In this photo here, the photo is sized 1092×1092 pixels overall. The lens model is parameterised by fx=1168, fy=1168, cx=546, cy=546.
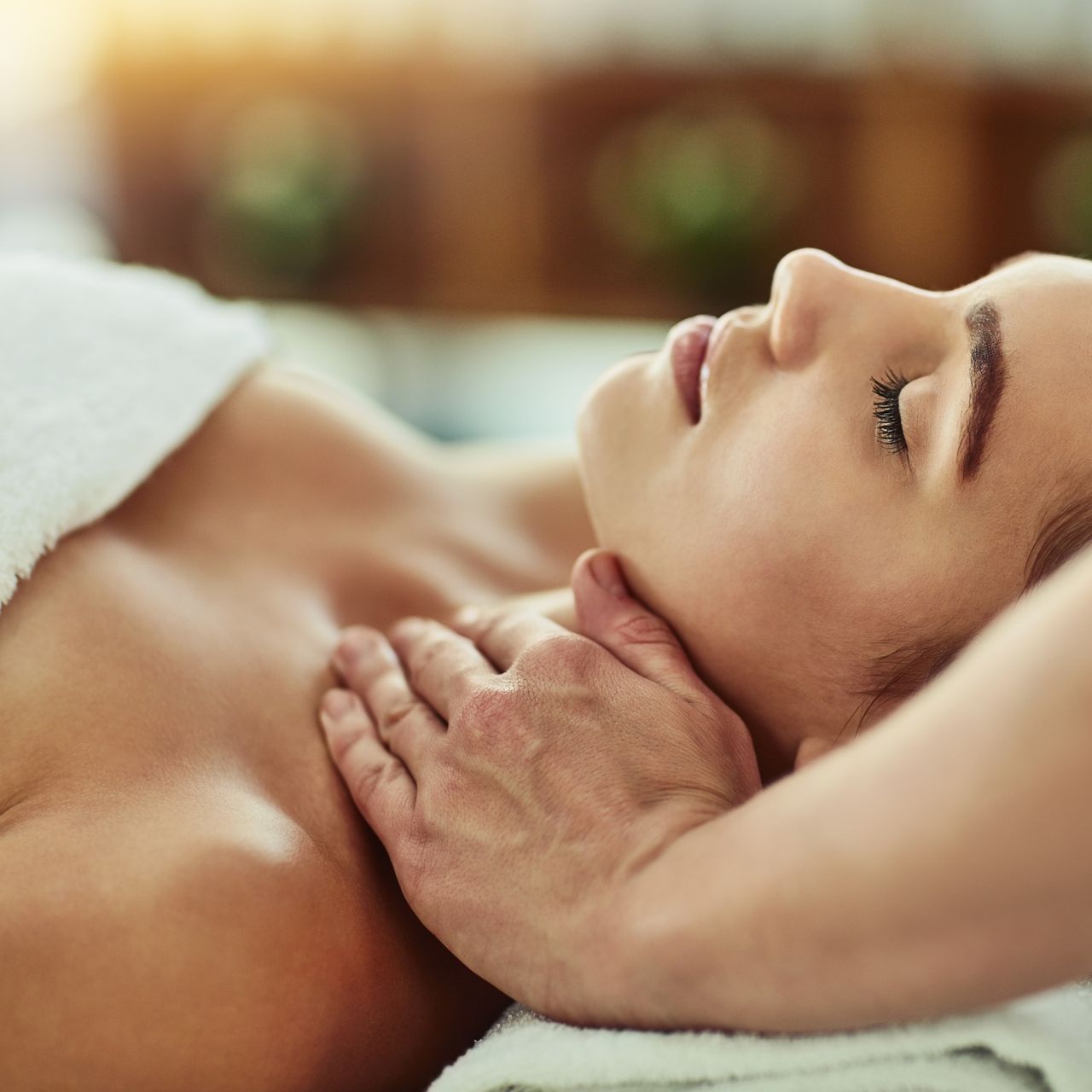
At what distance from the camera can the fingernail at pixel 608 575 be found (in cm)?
90

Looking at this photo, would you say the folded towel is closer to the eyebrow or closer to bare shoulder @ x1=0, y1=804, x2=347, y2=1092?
bare shoulder @ x1=0, y1=804, x2=347, y2=1092

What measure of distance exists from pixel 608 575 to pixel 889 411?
246mm

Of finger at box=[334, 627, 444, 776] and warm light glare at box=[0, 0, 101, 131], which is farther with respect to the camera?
warm light glare at box=[0, 0, 101, 131]

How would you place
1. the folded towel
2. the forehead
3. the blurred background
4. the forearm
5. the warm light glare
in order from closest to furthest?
the forearm → the folded towel → the forehead → the blurred background → the warm light glare

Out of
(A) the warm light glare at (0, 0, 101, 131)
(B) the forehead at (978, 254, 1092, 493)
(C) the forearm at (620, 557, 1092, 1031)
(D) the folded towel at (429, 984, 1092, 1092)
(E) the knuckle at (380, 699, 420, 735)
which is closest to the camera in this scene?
(C) the forearm at (620, 557, 1092, 1031)

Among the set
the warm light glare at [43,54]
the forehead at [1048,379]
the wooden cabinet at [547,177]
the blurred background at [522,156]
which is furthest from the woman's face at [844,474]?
the warm light glare at [43,54]

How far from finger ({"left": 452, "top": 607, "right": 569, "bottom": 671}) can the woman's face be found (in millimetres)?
93

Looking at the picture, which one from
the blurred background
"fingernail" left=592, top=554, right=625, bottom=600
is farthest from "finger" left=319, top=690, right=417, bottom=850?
the blurred background

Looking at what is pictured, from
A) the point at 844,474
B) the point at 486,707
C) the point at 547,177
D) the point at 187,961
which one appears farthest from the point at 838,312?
the point at 547,177

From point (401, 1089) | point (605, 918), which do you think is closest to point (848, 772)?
point (605, 918)

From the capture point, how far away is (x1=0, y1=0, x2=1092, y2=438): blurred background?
Result: 3.66 meters

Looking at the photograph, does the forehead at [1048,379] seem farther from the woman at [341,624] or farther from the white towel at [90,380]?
the white towel at [90,380]

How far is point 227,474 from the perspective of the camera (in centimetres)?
108

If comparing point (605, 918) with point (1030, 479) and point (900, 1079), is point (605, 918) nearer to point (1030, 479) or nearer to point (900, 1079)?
point (900, 1079)
